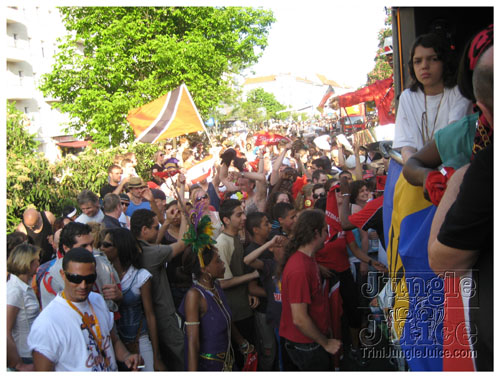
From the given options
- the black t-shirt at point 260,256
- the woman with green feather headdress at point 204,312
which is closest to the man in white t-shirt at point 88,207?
the black t-shirt at point 260,256

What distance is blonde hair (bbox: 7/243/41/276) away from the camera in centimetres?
407

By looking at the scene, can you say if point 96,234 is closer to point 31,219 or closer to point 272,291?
point 272,291

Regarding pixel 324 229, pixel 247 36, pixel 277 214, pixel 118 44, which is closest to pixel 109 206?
pixel 277 214

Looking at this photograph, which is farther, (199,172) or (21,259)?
(199,172)

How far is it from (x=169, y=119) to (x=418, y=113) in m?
6.36

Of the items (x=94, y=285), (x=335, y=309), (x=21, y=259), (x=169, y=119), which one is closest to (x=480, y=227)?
(x=94, y=285)

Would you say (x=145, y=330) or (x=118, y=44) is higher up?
(x=118, y=44)

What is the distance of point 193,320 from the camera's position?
3.95m

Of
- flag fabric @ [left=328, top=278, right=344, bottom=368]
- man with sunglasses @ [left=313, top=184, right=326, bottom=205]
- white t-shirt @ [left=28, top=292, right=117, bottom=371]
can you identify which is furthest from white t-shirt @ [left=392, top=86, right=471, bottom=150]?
man with sunglasses @ [left=313, top=184, right=326, bottom=205]

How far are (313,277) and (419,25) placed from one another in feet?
6.51

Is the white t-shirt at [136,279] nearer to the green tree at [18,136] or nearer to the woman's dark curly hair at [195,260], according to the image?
the woman's dark curly hair at [195,260]

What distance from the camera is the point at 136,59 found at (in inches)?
813

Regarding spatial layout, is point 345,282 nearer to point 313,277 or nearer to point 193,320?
point 313,277

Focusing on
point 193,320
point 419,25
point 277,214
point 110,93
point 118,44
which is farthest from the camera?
point 110,93
